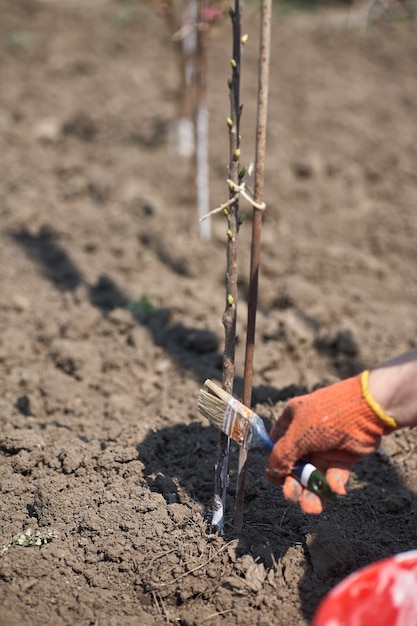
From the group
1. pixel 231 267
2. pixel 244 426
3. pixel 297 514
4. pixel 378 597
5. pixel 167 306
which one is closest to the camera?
pixel 378 597

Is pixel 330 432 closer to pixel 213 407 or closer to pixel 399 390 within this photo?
pixel 399 390

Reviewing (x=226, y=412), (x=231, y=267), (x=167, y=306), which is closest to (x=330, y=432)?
(x=226, y=412)

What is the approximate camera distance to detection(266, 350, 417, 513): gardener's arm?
7.08ft

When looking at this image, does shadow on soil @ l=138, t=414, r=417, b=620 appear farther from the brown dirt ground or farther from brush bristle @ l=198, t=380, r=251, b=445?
brush bristle @ l=198, t=380, r=251, b=445

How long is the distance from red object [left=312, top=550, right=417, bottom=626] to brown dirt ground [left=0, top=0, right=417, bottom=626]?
0.37m

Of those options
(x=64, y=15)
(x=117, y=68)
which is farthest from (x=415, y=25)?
(x=64, y=15)

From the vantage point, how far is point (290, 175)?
6.21 m

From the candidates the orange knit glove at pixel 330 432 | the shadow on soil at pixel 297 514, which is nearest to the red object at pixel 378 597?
the orange knit glove at pixel 330 432

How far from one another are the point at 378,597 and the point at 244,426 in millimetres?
686

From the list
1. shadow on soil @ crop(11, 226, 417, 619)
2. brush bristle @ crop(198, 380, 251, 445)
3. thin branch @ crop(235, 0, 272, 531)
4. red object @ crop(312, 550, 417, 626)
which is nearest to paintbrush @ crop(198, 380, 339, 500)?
brush bristle @ crop(198, 380, 251, 445)

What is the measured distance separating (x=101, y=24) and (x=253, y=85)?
278 cm

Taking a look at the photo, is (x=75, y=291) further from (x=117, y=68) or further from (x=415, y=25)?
(x=415, y=25)

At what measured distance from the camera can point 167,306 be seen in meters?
4.52

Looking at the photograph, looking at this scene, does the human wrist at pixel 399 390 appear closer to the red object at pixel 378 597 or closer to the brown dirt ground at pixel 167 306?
the red object at pixel 378 597
